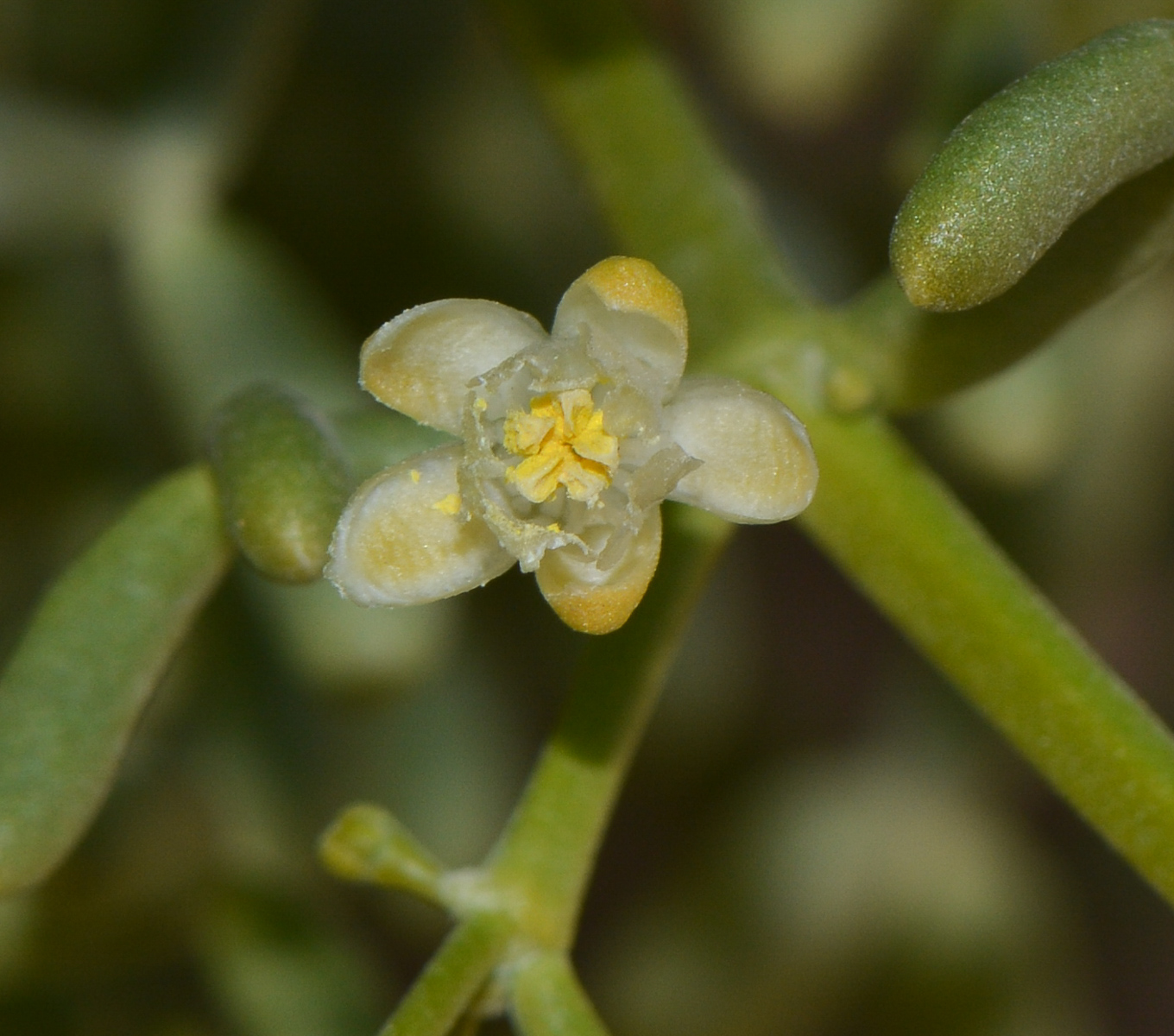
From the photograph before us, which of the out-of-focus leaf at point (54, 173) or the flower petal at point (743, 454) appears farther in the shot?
the out-of-focus leaf at point (54, 173)

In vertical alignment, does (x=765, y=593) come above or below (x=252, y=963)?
above

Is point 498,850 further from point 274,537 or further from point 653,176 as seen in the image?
point 653,176

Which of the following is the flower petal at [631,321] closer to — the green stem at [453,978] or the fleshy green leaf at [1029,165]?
the fleshy green leaf at [1029,165]

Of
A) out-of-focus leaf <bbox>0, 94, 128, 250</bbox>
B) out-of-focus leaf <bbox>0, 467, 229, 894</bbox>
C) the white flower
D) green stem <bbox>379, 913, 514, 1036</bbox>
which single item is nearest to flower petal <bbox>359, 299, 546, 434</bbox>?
the white flower

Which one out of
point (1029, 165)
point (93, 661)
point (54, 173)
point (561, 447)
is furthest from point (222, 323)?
point (1029, 165)

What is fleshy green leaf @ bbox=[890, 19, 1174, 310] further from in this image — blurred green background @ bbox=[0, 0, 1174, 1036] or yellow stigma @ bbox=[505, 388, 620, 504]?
blurred green background @ bbox=[0, 0, 1174, 1036]

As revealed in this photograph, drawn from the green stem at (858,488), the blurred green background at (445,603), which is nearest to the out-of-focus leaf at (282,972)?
the blurred green background at (445,603)

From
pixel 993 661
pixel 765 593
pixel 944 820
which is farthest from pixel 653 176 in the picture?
pixel 765 593
